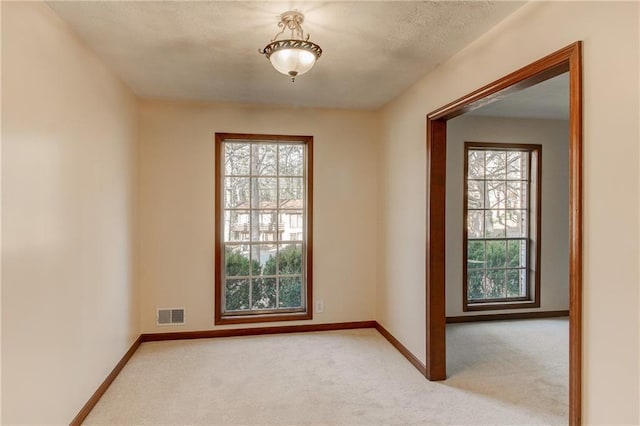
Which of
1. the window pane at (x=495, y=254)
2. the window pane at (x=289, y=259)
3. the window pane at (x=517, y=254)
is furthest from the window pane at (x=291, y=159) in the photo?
the window pane at (x=517, y=254)

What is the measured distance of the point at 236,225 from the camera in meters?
4.07

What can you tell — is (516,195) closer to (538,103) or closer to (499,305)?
(538,103)

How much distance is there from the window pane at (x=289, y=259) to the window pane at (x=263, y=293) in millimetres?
172

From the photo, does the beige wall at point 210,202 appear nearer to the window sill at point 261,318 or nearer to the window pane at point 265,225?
the window sill at point 261,318

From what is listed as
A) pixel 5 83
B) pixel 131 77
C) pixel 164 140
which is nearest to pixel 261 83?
pixel 131 77

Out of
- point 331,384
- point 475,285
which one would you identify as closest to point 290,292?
point 331,384

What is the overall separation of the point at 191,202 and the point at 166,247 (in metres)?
0.52

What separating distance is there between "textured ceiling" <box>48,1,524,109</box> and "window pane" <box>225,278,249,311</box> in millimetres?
1984

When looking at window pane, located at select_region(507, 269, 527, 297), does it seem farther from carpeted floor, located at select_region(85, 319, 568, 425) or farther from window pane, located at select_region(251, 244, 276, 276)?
window pane, located at select_region(251, 244, 276, 276)

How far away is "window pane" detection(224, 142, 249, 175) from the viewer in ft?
13.3

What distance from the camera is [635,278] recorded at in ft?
4.76

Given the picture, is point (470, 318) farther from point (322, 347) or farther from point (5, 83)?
point (5, 83)

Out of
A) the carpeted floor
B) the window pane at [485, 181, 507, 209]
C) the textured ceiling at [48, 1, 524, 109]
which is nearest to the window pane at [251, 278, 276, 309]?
the carpeted floor

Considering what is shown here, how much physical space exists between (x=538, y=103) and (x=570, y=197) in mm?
2688
